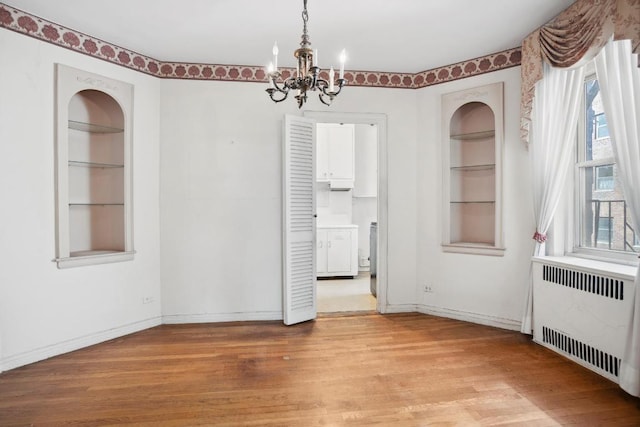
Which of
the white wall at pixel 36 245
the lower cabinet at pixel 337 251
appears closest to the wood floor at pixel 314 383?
the white wall at pixel 36 245

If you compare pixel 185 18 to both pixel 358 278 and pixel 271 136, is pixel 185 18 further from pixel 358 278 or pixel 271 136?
pixel 358 278

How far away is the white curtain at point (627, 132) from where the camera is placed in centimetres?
227

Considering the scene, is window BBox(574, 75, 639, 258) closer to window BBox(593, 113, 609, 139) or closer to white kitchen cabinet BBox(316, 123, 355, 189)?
window BBox(593, 113, 609, 139)

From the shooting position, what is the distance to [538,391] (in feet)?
7.93

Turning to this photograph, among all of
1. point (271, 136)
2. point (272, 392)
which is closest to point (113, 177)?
point (271, 136)

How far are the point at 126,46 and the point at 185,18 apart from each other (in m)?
0.96

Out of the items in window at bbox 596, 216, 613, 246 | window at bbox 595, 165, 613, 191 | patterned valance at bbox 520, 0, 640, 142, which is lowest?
window at bbox 596, 216, 613, 246

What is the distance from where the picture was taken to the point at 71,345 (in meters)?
3.14

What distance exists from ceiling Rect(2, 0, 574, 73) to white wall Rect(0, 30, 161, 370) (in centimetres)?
41

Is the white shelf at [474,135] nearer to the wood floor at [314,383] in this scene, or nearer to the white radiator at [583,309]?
the white radiator at [583,309]

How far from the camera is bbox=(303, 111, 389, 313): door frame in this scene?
4.06 metres

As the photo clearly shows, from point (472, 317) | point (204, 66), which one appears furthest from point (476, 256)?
point (204, 66)

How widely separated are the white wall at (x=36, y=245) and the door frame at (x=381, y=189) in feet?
7.86

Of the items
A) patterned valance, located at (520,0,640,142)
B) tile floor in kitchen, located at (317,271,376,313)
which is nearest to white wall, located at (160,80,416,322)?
tile floor in kitchen, located at (317,271,376,313)
